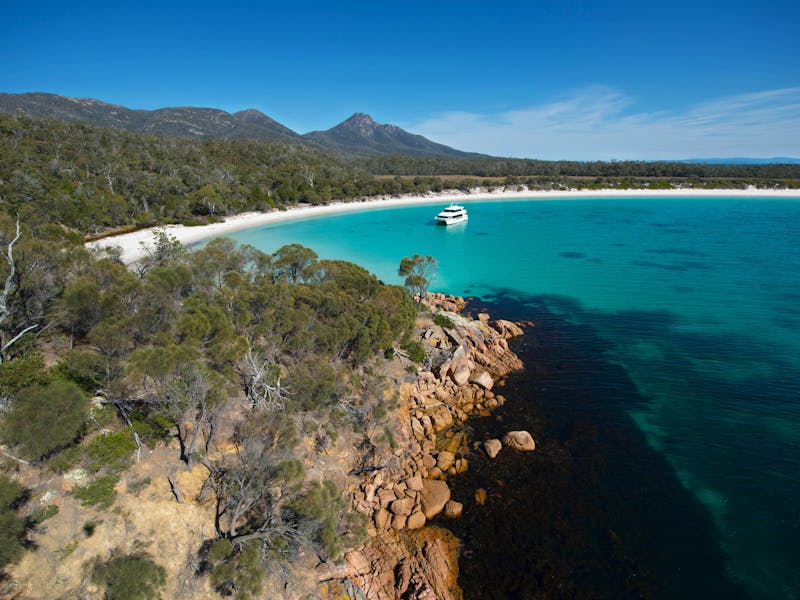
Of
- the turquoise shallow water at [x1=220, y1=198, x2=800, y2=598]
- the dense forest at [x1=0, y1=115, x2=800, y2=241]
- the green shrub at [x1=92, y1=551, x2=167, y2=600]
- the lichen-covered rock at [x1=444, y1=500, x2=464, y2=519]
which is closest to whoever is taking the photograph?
the green shrub at [x1=92, y1=551, x2=167, y2=600]

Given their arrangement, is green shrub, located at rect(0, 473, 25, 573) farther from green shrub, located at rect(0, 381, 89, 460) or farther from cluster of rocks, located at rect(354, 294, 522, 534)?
cluster of rocks, located at rect(354, 294, 522, 534)

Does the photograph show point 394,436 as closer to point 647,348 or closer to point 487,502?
point 487,502

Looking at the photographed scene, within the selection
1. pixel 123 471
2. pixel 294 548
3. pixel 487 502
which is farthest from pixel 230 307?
pixel 487 502

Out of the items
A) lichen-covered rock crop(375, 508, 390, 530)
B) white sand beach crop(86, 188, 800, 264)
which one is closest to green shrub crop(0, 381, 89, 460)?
lichen-covered rock crop(375, 508, 390, 530)

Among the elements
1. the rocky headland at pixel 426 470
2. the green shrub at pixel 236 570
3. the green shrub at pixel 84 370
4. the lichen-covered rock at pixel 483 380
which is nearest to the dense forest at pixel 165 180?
the green shrub at pixel 84 370

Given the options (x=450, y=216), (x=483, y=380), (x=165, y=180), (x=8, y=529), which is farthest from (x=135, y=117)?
(x=8, y=529)

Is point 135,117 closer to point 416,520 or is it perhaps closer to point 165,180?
point 165,180
